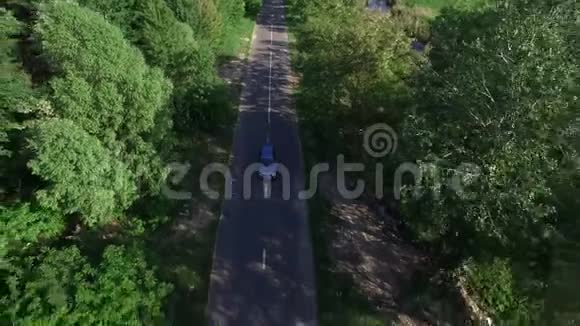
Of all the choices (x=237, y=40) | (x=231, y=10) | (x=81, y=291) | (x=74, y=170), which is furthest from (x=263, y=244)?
(x=231, y=10)

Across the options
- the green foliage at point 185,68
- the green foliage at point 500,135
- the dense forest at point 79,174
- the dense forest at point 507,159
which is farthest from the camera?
the green foliage at point 185,68

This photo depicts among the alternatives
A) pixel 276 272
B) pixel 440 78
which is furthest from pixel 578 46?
pixel 276 272

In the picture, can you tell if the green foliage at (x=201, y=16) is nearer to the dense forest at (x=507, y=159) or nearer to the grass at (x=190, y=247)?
the grass at (x=190, y=247)

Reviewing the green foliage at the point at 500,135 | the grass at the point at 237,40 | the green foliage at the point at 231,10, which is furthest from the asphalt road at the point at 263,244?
the green foliage at the point at 231,10

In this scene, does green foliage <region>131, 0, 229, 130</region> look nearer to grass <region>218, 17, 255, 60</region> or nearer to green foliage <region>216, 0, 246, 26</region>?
green foliage <region>216, 0, 246, 26</region>

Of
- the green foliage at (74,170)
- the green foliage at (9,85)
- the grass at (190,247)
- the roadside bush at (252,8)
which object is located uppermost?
the roadside bush at (252,8)

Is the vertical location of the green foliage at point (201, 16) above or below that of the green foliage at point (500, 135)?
above

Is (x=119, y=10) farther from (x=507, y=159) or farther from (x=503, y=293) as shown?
(x=503, y=293)
